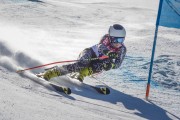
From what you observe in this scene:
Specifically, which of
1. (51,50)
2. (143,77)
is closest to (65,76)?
(143,77)

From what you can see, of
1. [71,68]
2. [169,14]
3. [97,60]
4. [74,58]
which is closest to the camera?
[169,14]

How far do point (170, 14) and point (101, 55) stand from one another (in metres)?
1.56

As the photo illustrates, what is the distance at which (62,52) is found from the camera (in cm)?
981

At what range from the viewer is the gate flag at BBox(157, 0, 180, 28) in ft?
21.5

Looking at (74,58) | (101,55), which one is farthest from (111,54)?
(74,58)

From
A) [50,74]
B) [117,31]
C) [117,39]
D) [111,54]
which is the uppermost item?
[117,31]

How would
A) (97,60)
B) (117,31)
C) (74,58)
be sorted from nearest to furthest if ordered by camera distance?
(117,31) < (97,60) < (74,58)

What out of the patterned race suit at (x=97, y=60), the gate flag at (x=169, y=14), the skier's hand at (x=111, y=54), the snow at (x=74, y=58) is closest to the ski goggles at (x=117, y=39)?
the patterned race suit at (x=97, y=60)

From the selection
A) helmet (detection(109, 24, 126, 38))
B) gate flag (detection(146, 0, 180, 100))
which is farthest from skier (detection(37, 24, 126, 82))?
gate flag (detection(146, 0, 180, 100))

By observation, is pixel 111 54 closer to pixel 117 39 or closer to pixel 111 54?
pixel 111 54

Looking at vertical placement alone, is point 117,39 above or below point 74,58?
above

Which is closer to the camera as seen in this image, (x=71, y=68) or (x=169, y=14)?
(x=169, y=14)

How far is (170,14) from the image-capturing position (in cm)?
661

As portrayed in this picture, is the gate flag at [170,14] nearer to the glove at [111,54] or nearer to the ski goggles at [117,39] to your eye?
the ski goggles at [117,39]
